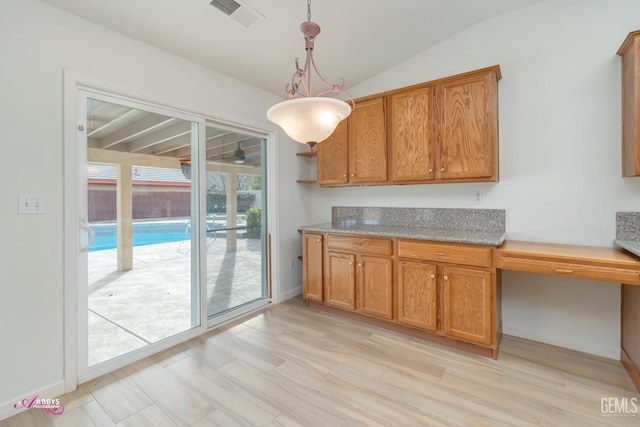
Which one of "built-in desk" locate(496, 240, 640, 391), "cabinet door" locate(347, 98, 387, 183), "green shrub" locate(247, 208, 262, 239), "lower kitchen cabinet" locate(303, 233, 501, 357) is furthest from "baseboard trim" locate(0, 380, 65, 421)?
"built-in desk" locate(496, 240, 640, 391)

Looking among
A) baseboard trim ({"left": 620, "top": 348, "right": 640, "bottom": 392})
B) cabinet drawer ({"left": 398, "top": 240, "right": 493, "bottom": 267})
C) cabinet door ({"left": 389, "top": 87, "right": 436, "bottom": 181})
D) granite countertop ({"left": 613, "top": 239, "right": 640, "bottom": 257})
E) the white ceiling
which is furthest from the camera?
cabinet door ({"left": 389, "top": 87, "right": 436, "bottom": 181})

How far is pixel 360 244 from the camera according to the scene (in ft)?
9.45

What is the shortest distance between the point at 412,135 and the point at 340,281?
1.66m

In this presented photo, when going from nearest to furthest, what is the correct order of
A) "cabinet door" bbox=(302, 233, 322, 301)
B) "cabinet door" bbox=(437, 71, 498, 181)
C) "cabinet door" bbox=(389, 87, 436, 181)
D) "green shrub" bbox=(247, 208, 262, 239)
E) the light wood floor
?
the light wood floor < "cabinet door" bbox=(437, 71, 498, 181) < "cabinet door" bbox=(389, 87, 436, 181) < "cabinet door" bbox=(302, 233, 322, 301) < "green shrub" bbox=(247, 208, 262, 239)

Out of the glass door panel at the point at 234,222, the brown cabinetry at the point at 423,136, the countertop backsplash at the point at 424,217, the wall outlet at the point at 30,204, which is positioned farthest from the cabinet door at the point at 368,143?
the wall outlet at the point at 30,204

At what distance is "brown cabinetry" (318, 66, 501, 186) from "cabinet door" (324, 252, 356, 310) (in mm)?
867

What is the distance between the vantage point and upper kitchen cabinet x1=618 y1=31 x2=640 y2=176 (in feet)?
6.13

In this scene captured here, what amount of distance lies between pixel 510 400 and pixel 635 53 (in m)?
2.40

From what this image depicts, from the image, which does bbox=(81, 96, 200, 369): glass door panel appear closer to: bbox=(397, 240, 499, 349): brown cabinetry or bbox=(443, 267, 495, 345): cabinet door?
bbox=(397, 240, 499, 349): brown cabinetry

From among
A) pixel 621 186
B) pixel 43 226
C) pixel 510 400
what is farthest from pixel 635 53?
pixel 43 226

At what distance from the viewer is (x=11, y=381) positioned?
1725 millimetres

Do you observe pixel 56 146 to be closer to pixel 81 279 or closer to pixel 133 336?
pixel 81 279

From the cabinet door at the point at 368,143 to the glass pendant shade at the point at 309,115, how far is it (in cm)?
157

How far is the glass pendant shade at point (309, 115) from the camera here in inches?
53.1
